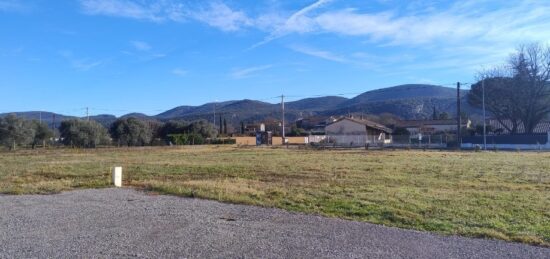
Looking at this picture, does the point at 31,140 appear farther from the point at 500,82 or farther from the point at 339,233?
the point at 339,233

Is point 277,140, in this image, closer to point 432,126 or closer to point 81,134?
point 81,134

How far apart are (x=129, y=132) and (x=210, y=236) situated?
249ft

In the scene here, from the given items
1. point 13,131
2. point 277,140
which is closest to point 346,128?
point 277,140

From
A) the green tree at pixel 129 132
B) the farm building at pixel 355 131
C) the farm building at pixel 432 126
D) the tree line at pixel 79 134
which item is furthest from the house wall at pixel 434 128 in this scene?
the green tree at pixel 129 132

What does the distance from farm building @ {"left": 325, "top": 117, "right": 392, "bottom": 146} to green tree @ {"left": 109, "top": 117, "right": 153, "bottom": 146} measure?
103ft

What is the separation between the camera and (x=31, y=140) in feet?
235

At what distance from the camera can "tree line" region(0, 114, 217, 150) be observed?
6769 centimetres

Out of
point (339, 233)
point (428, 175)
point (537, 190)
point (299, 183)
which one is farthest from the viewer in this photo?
point (428, 175)

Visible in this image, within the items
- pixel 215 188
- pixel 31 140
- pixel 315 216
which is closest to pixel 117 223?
pixel 315 216

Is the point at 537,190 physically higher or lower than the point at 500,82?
lower

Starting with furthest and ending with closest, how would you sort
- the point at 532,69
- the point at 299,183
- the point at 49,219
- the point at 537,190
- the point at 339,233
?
the point at 532,69, the point at 299,183, the point at 537,190, the point at 49,219, the point at 339,233

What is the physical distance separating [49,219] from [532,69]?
229 feet

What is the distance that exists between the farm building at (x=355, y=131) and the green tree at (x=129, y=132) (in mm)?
31505

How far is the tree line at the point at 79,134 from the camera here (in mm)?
67688
